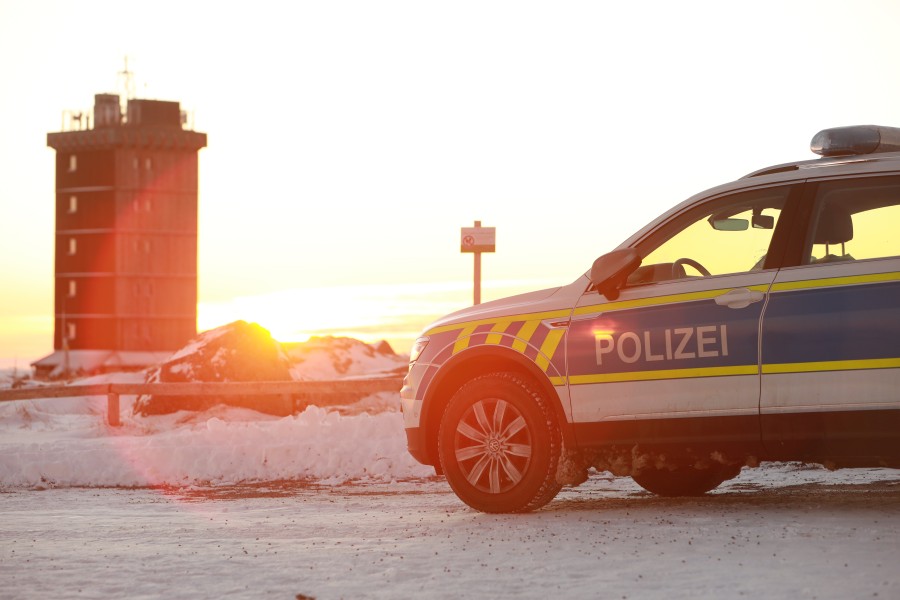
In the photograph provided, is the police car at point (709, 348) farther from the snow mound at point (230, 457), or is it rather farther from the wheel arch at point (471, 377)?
the snow mound at point (230, 457)

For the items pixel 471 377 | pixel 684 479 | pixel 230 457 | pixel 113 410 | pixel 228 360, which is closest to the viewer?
pixel 471 377

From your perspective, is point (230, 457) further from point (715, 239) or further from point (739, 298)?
point (739, 298)

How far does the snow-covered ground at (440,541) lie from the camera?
5.89 meters

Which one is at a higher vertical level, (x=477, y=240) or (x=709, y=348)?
(x=477, y=240)

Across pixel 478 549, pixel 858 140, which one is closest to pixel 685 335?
pixel 858 140

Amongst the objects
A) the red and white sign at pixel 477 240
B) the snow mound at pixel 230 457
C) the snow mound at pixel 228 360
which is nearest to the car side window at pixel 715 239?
the snow mound at pixel 230 457

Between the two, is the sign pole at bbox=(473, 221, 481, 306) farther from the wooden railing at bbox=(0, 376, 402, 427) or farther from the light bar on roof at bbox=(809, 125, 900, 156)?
the light bar on roof at bbox=(809, 125, 900, 156)

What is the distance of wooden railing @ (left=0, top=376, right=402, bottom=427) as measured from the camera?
17.3m

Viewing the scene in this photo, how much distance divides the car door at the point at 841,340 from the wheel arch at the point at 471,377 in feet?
4.24

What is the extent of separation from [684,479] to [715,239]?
207cm

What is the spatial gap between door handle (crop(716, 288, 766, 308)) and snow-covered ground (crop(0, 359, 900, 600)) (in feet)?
3.99

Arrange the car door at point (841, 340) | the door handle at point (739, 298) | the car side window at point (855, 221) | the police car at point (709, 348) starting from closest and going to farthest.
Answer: the car door at point (841, 340) < the police car at point (709, 348) < the car side window at point (855, 221) < the door handle at point (739, 298)

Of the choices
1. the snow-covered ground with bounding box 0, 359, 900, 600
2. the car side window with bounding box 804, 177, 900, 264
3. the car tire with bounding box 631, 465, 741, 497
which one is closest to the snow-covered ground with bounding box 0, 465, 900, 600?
the snow-covered ground with bounding box 0, 359, 900, 600

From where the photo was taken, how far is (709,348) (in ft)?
23.9
